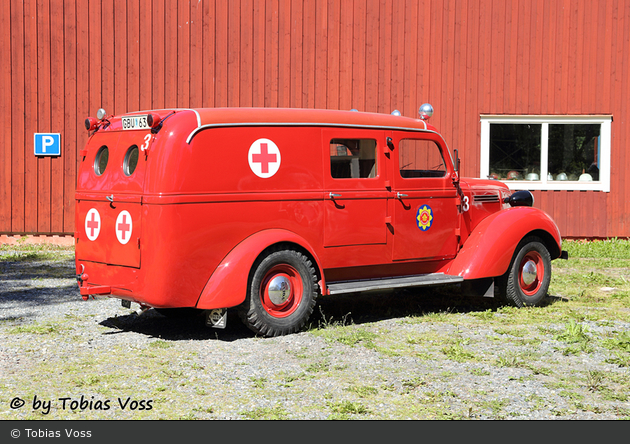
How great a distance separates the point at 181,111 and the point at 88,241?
1.66 meters

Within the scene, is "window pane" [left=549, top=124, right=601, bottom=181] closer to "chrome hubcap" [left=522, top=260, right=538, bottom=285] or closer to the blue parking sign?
"chrome hubcap" [left=522, top=260, right=538, bottom=285]

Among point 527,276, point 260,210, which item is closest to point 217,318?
point 260,210

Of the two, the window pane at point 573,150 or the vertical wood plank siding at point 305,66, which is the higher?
the vertical wood plank siding at point 305,66

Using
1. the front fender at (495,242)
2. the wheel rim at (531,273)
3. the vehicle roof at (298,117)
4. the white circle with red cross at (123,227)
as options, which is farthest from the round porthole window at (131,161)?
the wheel rim at (531,273)

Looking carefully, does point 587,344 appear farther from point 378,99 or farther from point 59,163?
point 59,163

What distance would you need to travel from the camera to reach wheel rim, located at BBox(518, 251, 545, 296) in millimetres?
8602

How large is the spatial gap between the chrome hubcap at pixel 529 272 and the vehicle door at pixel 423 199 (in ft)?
2.82

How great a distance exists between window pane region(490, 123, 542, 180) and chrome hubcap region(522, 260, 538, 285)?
5959 mm

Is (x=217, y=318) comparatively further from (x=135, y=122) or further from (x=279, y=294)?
(x=135, y=122)

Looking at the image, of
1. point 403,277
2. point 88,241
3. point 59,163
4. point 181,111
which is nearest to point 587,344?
point 403,277

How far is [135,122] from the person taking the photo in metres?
7.11

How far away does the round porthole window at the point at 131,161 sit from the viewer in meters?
7.05

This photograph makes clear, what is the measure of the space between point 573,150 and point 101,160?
32.1 feet

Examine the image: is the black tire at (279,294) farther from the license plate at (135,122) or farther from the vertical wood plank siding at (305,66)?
the vertical wood plank siding at (305,66)
